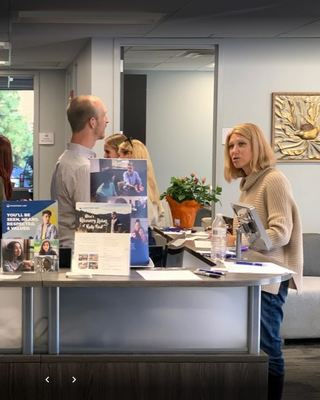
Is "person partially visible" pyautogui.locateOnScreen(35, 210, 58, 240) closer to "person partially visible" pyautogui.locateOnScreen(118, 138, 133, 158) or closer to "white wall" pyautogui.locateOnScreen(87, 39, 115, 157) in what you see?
"person partially visible" pyautogui.locateOnScreen(118, 138, 133, 158)

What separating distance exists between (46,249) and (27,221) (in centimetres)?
14

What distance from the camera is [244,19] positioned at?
597cm

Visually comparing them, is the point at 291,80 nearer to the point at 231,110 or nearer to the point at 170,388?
the point at 231,110

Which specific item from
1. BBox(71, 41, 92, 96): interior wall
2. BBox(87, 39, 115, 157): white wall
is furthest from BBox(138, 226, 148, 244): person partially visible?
BBox(71, 41, 92, 96): interior wall

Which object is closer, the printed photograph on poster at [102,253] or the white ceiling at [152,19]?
the printed photograph on poster at [102,253]

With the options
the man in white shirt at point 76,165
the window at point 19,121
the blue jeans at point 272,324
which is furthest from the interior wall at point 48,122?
the blue jeans at point 272,324

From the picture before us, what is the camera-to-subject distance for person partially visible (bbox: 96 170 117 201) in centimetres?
292

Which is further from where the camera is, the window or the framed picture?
the window

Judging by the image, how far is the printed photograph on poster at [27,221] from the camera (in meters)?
2.82

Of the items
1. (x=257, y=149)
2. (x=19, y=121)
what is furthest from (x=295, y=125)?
(x=19, y=121)

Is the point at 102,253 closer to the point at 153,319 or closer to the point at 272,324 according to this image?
the point at 153,319

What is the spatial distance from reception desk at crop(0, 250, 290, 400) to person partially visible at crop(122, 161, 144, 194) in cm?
39

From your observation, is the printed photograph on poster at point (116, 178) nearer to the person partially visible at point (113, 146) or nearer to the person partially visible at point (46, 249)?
the person partially visible at point (46, 249)

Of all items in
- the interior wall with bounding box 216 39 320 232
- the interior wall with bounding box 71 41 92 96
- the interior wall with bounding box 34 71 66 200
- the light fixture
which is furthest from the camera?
the interior wall with bounding box 34 71 66 200
